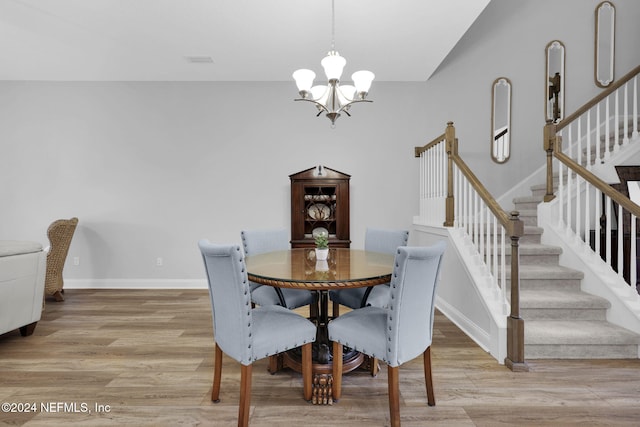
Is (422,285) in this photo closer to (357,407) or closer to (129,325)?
(357,407)

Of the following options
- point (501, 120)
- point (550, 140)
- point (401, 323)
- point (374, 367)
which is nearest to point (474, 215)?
point (550, 140)

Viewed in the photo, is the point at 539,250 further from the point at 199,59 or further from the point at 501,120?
the point at 199,59

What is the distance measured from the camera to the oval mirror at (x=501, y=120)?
4473 mm

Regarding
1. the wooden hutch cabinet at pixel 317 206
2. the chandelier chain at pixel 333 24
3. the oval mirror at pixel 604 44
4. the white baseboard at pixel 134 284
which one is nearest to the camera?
the chandelier chain at pixel 333 24

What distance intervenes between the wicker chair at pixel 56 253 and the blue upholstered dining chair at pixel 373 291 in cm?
326

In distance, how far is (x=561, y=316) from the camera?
2.67 meters

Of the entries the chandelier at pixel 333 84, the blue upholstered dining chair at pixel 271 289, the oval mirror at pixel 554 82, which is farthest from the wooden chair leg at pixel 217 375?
the oval mirror at pixel 554 82

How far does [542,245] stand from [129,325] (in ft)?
13.1

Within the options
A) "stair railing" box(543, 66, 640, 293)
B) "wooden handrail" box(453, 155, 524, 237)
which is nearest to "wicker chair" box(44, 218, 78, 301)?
"wooden handrail" box(453, 155, 524, 237)

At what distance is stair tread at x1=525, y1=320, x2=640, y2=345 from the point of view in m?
2.41

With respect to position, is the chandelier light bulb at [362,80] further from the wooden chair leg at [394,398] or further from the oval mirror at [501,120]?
the oval mirror at [501,120]

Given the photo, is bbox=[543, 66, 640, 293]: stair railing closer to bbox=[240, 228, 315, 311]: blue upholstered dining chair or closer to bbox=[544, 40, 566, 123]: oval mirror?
bbox=[544, 40, 566, 123]: oval mirror

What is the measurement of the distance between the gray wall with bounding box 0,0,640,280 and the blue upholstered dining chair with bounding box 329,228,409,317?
5.26 ft

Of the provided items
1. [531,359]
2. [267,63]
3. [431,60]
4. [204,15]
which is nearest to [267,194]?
[267,63]
